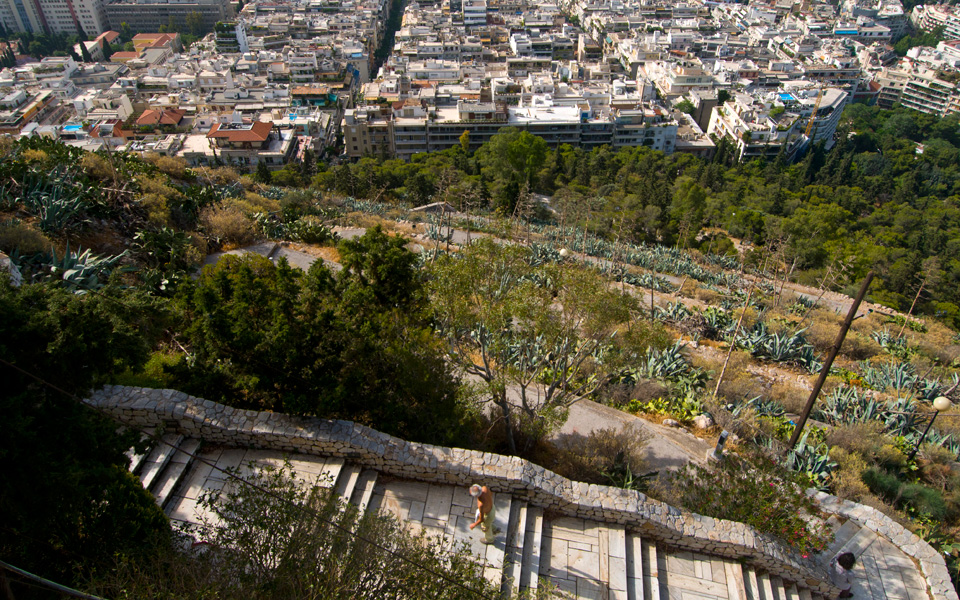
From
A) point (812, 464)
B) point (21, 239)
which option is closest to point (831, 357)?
point (812, 464)

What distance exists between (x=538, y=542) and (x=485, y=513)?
113 cm

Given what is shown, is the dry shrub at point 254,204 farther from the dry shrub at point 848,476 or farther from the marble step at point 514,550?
the dry shrub at point 848,476

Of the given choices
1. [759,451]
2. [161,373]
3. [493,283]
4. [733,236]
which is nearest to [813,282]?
[733,236]

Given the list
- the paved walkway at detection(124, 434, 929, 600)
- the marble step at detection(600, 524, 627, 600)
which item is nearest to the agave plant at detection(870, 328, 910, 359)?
the paved walkway at detection(124, 434, 929, 600)

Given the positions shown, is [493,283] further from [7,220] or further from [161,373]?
[7,220]

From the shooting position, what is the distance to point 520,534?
7801mm

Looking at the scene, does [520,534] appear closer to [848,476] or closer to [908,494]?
[848,476]

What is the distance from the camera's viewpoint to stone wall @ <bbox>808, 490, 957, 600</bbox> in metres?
8.12

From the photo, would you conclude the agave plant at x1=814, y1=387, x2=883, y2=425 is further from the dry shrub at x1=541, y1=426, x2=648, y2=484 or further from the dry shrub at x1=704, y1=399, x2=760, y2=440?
the dry shrub at x1=541, y1=426, x2=648, y2=484

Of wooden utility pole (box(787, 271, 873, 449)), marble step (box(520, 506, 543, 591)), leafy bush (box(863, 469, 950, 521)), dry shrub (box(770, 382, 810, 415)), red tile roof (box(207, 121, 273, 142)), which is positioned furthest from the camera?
red tile roof (box(207, 121, 273, 142))

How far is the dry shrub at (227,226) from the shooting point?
16.8 meters

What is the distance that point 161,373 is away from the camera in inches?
356

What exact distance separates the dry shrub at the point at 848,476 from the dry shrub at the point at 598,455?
3302 mm

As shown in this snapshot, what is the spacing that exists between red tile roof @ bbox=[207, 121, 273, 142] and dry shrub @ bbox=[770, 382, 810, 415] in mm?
52347
